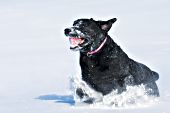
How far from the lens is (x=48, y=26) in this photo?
801 inches

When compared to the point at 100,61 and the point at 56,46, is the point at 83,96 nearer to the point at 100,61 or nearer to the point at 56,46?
the point at 100,61

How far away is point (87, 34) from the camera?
8.98 m

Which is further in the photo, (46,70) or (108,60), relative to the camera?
(46,70)

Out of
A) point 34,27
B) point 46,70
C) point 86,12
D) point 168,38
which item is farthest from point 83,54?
point 86,12

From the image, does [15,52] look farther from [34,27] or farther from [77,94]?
[77,94]

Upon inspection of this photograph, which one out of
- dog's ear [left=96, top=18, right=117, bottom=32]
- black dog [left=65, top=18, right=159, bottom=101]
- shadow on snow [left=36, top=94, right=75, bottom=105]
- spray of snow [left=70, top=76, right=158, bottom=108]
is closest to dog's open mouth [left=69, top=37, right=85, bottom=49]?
black dog [left=65, top=18, right=159, bottom=101]

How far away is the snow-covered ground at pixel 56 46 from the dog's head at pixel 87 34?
71 centimetres

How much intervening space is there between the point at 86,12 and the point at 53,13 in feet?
5.18

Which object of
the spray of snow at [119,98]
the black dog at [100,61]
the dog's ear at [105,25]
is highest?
the dog's ear at [105,25]

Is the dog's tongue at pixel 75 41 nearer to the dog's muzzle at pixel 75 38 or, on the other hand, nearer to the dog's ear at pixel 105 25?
the dog's muzzle at pixel 75 38

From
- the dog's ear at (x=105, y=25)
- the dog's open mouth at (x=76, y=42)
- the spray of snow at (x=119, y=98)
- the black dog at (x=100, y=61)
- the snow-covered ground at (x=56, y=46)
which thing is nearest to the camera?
the spray of snow at (x=119, y=98)

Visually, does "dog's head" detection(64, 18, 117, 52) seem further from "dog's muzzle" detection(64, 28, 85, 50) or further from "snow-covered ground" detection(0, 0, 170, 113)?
"snow-covered ground" detection(0, 0, 170, 113)

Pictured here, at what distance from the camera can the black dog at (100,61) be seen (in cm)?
877

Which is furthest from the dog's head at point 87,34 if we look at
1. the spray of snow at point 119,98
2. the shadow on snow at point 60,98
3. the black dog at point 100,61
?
the shadow on snow at point 60,98
